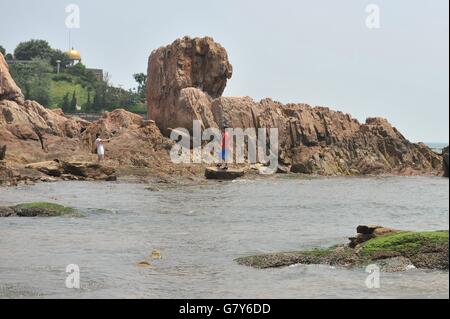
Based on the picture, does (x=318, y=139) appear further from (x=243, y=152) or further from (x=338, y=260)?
(x=338, y=260)

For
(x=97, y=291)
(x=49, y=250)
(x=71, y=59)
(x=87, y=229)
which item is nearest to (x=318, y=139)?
(x=87, y=229)

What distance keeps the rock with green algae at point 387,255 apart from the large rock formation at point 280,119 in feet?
129

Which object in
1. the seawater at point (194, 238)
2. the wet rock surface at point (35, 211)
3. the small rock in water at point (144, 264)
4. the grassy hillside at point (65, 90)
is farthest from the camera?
the grassy hillside at point (65, 90)

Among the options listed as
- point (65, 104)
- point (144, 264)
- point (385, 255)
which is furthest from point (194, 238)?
point (65, 104)

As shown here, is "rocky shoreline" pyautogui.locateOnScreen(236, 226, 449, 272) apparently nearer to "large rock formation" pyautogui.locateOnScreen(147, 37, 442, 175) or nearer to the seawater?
the seawater

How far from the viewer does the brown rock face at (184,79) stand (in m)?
56.1

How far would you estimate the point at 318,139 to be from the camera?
5956 centimetres

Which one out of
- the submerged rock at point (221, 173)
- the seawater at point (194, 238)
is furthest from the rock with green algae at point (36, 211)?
the submerged rock at point (221, 173)

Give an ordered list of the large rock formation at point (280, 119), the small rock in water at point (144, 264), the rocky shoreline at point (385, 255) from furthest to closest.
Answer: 1. the large rock formation at point (280, 119)
2. the small rock in water at point (144, 264)
3. the rocky shoreline at point (385, 255)

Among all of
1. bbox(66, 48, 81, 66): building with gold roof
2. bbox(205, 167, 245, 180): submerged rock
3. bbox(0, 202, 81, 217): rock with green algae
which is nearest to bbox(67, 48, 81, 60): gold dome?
bbox(66, 48, 81, 66): building with gold roof

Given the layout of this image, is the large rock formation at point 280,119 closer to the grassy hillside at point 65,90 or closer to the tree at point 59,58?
the grassy hillside at point 65,90

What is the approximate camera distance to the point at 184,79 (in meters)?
58.5
